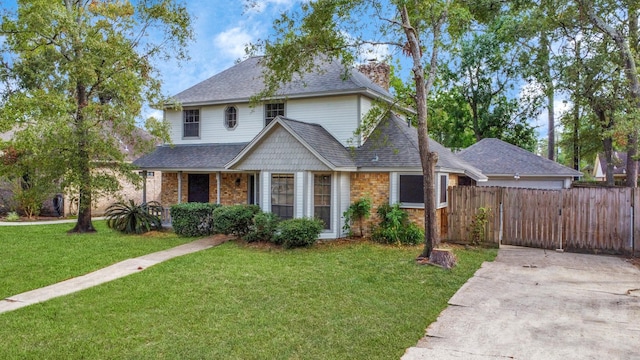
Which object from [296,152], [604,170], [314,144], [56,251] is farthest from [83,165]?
[604,170]

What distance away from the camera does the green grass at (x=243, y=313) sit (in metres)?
4.88

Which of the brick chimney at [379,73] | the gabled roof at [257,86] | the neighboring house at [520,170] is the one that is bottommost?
the neighboring house at [520,170]

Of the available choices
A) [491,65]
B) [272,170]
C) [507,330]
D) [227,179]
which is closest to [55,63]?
[227,179]

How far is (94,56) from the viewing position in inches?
532

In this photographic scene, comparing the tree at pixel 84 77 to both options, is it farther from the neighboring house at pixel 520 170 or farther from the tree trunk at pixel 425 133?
the neighboring house at pixel 520 170

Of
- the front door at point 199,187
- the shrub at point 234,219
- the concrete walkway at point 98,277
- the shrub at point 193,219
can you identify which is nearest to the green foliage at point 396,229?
the shrub at point 234,219

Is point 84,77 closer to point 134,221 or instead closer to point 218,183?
point 134,221

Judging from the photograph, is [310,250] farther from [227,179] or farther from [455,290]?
[227,179]

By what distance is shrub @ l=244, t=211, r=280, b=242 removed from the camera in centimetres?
1204

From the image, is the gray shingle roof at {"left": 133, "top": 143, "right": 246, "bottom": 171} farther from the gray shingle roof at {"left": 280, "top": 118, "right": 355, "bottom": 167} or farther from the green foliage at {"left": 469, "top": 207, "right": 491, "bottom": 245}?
the green foliage at {"left": 469, "top": 207, "right": 491, "bottom": 245}

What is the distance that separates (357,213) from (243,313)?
24.4 feet

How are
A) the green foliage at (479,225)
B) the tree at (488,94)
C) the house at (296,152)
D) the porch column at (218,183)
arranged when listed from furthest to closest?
the tree at (488,94) < the porch column at (218,183) < the house at (296,152) < the green foliage at (479,225)

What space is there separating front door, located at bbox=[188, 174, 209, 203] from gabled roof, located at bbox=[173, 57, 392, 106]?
307 cm

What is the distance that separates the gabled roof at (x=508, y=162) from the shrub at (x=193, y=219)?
42.1 feet
